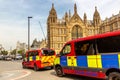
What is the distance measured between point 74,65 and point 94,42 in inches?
96.5

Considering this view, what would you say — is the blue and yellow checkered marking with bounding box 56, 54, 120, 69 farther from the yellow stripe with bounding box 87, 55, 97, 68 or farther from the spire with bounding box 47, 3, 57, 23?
the spire with bounding box 47, 3, 57, 23

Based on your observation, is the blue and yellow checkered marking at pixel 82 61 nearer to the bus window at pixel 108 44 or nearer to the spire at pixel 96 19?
the bus window at pixel 108 44

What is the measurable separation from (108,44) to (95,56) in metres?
1.07

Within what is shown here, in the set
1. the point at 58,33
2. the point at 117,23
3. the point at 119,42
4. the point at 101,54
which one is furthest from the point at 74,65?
the point at 58,33

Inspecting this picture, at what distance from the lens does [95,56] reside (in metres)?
11.4

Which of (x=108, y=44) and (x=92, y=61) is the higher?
(x=108, y=44)

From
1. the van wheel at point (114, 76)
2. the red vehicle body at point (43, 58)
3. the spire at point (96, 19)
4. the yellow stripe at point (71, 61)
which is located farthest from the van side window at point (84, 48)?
the spire at point (96, 19)

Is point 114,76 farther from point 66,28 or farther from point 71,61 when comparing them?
point 66,28

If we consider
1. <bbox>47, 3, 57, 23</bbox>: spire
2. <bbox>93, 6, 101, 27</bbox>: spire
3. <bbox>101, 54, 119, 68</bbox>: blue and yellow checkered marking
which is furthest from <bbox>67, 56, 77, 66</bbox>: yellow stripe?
<bbox>93, 6, 101, 27</bbox>: spire

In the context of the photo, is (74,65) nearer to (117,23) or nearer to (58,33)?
(117,23)

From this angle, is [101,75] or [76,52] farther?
[76,52]

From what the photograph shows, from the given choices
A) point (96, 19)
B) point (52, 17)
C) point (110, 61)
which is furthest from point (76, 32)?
point (110, 61)

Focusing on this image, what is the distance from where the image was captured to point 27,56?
2323cm

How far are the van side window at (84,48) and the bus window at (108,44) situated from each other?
59cm
